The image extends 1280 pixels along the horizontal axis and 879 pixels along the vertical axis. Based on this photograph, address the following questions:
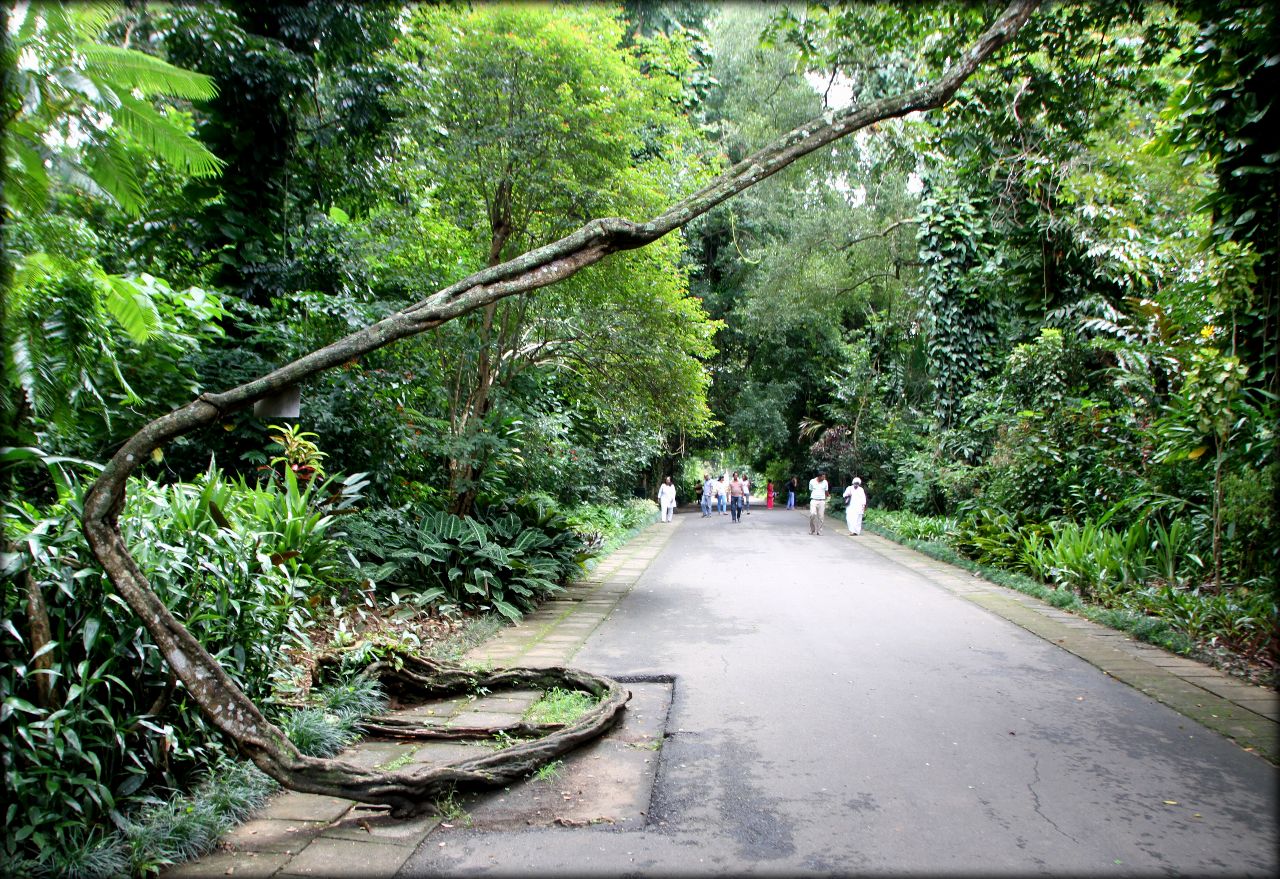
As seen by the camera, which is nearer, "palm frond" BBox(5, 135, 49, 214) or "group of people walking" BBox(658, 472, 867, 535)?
"palm frond" BBox(5, 135, 49, 214)

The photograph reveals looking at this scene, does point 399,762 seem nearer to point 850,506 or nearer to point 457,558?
point 457,558

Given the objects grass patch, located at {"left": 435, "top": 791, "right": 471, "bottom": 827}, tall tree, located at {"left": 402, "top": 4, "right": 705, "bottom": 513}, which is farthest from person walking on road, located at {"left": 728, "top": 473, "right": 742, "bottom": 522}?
grass patch, located at {"left": 435, "top": 791, "right": 471, "bottom": 827}

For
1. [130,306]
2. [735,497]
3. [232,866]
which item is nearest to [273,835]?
[232,866]

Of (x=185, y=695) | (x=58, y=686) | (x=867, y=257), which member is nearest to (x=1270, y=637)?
(x=185, y=695)

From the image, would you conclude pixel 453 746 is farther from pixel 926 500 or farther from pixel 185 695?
pixel 926 500

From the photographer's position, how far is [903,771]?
412 centimetres

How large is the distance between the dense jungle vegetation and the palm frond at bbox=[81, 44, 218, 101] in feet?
0.05

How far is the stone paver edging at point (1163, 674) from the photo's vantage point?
16.1 feet

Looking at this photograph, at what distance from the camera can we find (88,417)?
16.9ft

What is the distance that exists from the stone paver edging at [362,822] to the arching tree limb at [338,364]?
0.59 feet

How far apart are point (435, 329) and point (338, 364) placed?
3280 mm

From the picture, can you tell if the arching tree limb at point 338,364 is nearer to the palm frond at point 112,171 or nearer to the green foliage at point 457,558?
the palm frond at point 112,171

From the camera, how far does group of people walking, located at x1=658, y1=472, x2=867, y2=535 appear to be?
20125 mm

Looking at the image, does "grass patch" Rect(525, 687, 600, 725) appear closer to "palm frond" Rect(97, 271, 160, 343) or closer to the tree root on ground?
the tree root on ground
